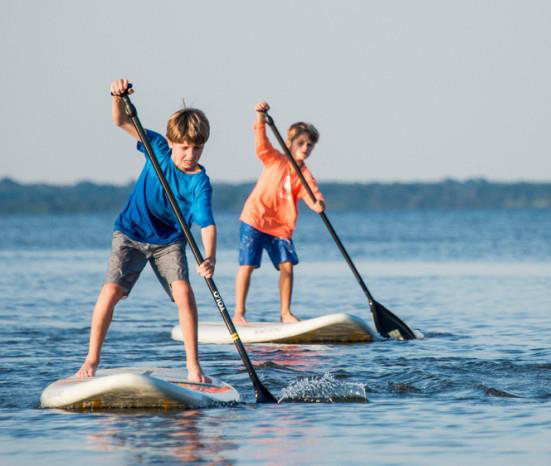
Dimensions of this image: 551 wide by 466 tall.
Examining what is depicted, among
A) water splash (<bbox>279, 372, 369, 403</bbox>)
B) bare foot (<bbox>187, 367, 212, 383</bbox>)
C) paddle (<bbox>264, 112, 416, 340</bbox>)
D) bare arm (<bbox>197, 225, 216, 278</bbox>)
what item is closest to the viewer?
bare arm (<bbox>197, 225, 216, 278</bbox>)

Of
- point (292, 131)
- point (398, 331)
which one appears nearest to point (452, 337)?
point (398, 331)

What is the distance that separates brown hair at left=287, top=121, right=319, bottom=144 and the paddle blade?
1611mm

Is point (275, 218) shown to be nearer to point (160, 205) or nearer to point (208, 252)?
point (160, 205)

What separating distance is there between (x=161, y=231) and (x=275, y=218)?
3808 mm

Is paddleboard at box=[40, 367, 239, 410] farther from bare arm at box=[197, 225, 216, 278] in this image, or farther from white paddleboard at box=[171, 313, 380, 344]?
white paddleboard at box=[171, 313, 380, 344]

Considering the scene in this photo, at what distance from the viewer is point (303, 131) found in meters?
10.7

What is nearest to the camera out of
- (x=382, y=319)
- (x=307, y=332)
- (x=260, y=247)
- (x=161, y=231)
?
(x=161, y=231)

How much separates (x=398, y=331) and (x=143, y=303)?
533cm

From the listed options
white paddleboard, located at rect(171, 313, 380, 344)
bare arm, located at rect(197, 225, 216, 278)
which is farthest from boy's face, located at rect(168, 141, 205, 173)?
white paddleboard, located at rect(171, 313, 380, 344)

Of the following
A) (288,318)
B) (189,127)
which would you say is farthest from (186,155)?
(288,318)

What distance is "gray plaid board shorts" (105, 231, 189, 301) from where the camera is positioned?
7.15 metres

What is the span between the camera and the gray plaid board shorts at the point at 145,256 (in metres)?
7.15

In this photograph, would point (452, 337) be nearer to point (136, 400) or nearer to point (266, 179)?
point (266, 179)

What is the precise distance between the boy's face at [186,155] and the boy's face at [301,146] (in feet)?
11.9
